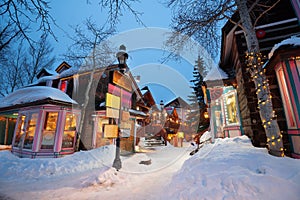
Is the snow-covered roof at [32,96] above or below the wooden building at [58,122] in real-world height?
above

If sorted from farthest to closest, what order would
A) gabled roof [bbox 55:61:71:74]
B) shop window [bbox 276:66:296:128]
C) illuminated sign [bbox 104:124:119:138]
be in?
gabled roof [bbox 55:61:71:74] < illuminated sign [bbox 104:124:119:138] < shop window [bbox 276:66:296:128]

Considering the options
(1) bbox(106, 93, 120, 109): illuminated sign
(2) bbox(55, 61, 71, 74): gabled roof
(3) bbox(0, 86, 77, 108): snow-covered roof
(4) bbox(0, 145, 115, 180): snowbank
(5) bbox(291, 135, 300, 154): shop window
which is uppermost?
(2) bbox(55, 61, 71, 74): gabled roof

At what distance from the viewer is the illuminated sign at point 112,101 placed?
5.18m

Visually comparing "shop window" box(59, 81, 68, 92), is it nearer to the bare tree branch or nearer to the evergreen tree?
the bare tree branch

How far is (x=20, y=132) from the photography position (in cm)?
888

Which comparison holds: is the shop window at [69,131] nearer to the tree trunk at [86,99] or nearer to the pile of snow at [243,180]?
the tree trunk at [86,99]

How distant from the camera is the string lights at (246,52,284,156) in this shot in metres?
3.31

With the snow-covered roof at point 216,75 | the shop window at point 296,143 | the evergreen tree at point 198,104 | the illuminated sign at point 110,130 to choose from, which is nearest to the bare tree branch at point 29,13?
the illuminated sign at point 110,130

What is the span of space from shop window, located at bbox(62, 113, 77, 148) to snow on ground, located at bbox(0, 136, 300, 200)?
2.24 m

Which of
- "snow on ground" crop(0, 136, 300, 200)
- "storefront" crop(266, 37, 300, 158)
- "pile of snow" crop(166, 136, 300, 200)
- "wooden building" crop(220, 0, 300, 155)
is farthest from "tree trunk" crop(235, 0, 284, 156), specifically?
"wooden building" crop(220, 0, 300, 155)

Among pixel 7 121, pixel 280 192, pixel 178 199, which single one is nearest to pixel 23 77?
pixel 7 121

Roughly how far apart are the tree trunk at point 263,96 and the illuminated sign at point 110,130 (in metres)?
4.98

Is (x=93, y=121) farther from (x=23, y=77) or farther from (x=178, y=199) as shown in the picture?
(x=23, y=77)

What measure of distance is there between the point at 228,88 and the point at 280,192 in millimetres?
6926
